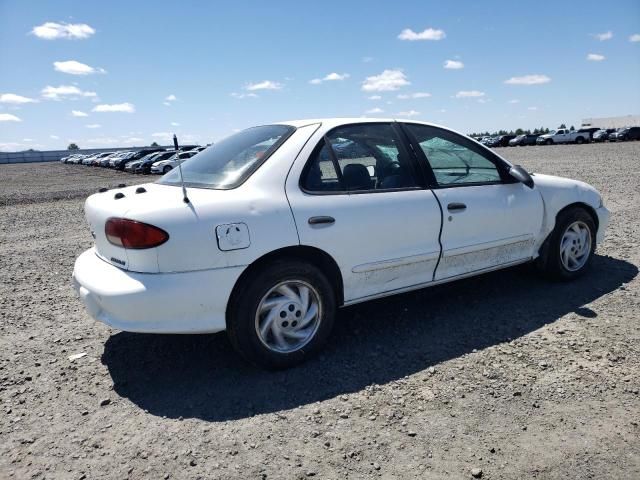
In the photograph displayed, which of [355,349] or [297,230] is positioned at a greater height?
[297,230]

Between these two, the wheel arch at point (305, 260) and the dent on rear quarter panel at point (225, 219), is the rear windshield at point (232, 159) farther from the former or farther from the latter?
the wheel arch at point (305, 260)

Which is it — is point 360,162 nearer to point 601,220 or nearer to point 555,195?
point 555,195

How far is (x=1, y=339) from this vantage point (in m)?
3.79

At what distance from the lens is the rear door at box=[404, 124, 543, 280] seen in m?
3.71

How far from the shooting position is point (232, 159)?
11.1ft

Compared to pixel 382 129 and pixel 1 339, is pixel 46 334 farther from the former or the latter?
pixel 382 129

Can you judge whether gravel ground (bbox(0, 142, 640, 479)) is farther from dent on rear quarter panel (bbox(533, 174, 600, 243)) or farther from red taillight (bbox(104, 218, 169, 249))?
Result: red taillight (bbox(104, 218, 169, 249))

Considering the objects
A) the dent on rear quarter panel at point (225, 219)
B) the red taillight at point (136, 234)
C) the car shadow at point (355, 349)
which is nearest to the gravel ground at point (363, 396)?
the car shadow at point (355, 349)

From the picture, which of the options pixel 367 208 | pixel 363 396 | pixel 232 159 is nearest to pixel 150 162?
pixel 232 159

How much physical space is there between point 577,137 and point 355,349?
51.8 m

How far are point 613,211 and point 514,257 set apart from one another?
16.5 feet

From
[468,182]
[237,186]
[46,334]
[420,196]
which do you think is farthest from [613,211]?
[46,334]

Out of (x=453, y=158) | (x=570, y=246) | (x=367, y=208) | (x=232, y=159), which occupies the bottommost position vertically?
(x=570, y=246)

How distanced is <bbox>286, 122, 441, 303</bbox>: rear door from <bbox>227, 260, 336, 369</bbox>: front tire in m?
0.20
